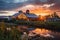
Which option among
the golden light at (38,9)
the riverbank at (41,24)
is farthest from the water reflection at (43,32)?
the golden light at (38,9)

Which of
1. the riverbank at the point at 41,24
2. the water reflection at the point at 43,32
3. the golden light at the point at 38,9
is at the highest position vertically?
the golden light at the point at 38,9

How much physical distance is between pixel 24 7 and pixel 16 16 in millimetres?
181

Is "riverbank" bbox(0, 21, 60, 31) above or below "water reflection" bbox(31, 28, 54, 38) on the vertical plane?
above

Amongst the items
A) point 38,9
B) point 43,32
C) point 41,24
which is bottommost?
point 43,32

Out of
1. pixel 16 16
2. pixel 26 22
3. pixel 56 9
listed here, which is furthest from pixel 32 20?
pixel 56 9

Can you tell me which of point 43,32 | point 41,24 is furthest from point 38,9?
point 43,32

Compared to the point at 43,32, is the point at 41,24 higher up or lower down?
higher up

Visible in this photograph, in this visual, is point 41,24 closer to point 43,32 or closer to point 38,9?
point 43,32

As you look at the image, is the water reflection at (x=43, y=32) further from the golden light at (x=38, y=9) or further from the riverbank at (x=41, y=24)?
the golden light at (x=38, y=9)

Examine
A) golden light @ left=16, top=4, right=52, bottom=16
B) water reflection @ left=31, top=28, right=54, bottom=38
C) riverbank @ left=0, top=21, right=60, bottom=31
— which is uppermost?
golden light @ left=16, top=4, right=52, bottom=16

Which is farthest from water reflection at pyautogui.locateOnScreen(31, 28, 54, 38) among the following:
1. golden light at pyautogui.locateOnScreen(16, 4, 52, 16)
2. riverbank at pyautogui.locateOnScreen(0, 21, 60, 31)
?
golden light at pyautogui.locateOnScreen(16, 4, 52, 16)

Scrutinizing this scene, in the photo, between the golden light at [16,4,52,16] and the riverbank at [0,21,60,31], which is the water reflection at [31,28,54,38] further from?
the golden light at [16,4,52,16]

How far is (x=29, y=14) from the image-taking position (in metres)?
2.42

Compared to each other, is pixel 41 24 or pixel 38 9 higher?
pixel 38 9
